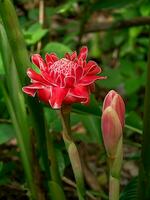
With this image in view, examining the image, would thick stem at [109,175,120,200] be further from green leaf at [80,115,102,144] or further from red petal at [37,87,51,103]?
green leaf at [80,115,102,144]

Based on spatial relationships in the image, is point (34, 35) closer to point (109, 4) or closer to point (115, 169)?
point (109, 4)

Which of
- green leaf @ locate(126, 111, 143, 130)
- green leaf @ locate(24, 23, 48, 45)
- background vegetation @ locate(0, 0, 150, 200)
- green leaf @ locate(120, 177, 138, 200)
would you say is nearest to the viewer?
background vegetation @ locate(0, 0, 150, 200)

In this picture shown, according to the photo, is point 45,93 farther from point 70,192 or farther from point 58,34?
point 58,34

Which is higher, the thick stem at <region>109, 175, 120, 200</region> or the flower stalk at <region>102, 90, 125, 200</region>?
the flower stalk at <region>102, 90, 125, 200</region>

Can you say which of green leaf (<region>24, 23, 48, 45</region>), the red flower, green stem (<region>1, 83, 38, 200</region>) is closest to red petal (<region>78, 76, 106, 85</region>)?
the red flower

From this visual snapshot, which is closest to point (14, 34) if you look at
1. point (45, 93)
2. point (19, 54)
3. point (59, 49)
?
point (19, 54)


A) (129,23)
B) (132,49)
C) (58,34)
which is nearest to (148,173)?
(129,23)
